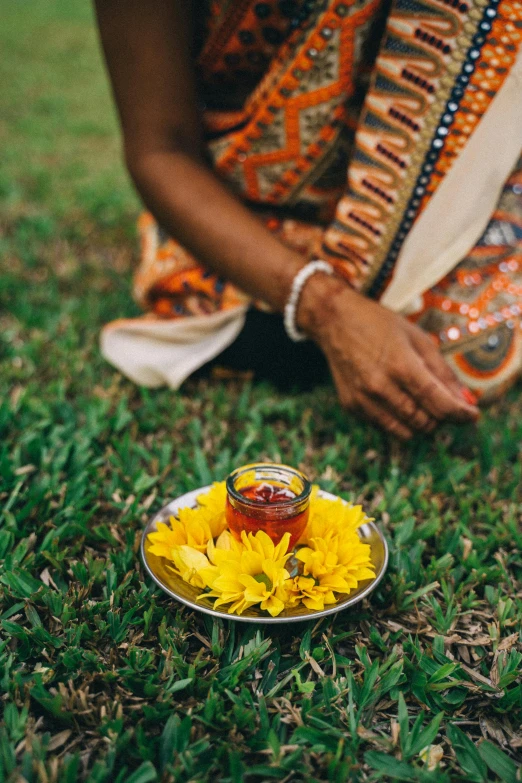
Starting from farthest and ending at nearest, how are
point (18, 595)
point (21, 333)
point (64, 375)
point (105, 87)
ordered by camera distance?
1. point (105, 87)
2. point (21, 333)
3. point (64, 375)
4. point (18, 595)

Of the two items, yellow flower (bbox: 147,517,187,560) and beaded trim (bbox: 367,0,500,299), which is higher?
beaded trim (bbox: 367,0,500,299)

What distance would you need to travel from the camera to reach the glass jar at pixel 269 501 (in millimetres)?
1029

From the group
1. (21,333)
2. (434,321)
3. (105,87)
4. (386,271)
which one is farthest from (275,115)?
(105,87)

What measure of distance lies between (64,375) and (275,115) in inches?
36.1

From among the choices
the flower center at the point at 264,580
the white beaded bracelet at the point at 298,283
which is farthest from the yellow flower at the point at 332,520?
the white beaded bracelet at the point at 298,283

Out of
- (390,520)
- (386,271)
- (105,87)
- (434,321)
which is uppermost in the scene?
(386,271)

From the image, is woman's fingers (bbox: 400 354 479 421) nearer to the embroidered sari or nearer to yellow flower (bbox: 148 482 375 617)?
the embroidered sari

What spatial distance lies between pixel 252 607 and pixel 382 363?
2.15ft

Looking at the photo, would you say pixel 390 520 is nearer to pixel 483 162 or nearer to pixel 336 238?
pixel 336 238

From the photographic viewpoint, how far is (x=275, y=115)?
164 centimetres

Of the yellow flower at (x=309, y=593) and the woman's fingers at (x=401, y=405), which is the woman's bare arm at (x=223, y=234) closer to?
the woman's fingers at (x=401, y=405)

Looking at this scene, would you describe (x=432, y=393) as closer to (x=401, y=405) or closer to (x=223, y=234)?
(x=401, y=405)

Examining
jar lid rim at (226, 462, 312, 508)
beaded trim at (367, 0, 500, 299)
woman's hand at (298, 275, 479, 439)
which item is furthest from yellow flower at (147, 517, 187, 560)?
beaded trim at (367, 0, 500, 299)

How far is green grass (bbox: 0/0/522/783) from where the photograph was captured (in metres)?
0.93
